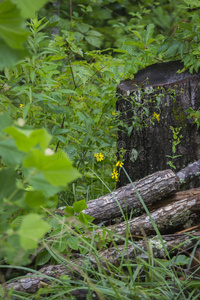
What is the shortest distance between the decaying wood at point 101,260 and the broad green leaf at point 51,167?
64cm

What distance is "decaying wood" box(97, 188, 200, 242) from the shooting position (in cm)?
173

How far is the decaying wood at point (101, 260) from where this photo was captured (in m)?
1.33

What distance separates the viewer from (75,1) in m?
5.34

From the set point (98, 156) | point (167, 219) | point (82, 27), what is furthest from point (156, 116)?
point (82, 27)

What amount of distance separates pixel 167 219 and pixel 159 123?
0.95 meters

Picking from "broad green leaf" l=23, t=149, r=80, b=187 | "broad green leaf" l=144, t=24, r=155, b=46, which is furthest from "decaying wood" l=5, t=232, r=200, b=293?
"broad green leaf" l=144, t=24, r=155, b=46

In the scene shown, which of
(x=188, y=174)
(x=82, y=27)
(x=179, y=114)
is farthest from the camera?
(x=82, y=27)

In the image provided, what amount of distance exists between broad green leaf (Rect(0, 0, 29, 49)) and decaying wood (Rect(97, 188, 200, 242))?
121 centimetres

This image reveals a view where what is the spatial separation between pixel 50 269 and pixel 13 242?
0.86 meters

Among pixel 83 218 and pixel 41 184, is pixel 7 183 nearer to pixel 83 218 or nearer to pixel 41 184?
pixel 41 184

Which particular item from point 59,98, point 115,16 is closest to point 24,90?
point 59,98

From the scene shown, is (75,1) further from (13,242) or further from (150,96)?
(13,242)

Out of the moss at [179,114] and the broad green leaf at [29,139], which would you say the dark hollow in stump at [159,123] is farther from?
the broad green leaf at [29,139]

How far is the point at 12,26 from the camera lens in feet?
2.17
